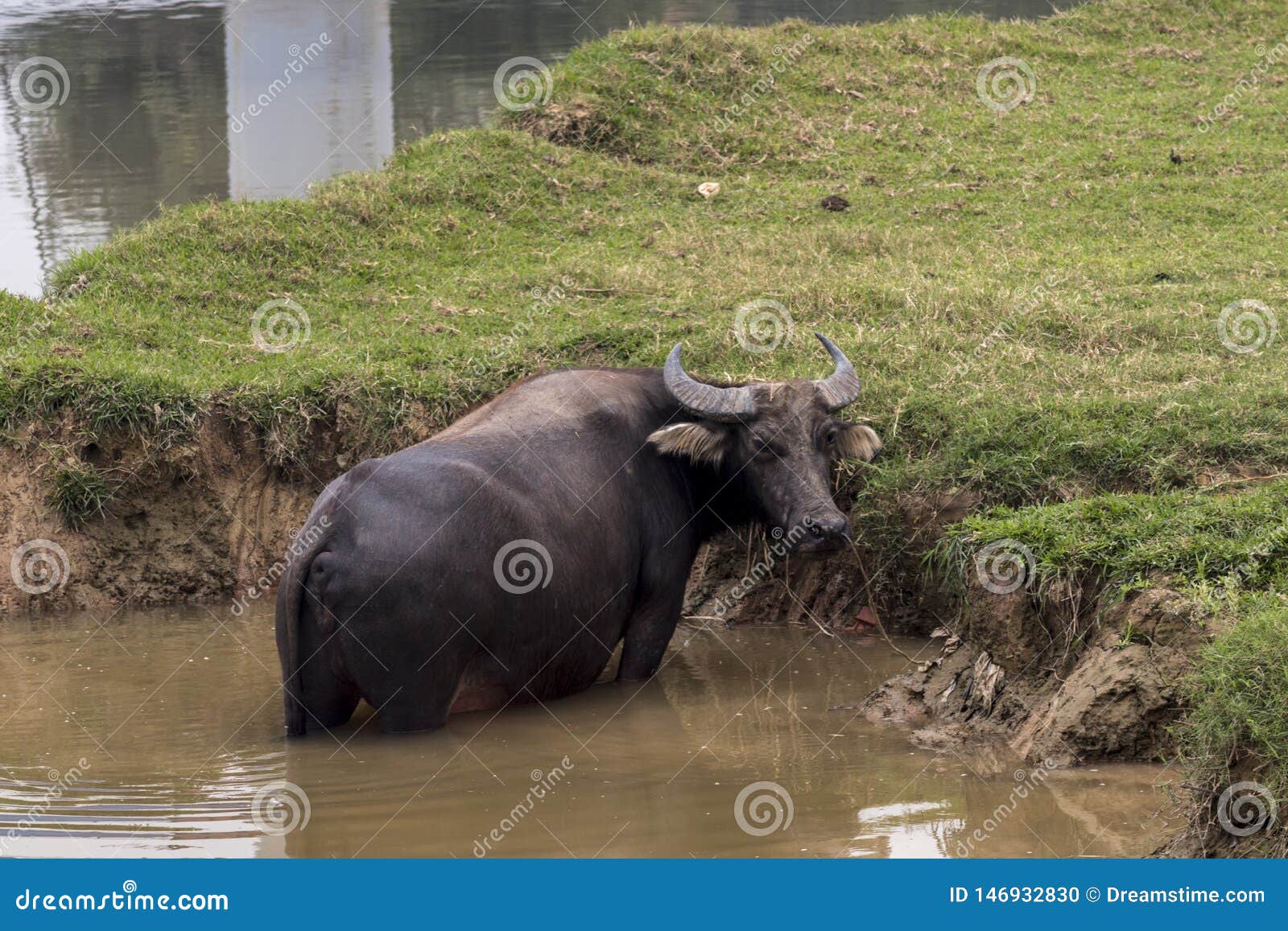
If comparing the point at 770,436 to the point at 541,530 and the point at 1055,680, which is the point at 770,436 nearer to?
the point at 541,530

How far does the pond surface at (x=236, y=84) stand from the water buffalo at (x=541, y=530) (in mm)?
5010

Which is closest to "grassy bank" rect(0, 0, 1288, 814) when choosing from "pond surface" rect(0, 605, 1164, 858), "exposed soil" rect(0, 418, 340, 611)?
"exposed soil" rect(0, 418, 340, 611)

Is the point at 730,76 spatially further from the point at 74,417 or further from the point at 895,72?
the point at 74,417

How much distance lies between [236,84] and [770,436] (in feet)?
35.8

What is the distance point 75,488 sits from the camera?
7.53 meters

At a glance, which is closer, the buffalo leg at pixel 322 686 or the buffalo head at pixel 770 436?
the buffalo leg at pixel 322 686

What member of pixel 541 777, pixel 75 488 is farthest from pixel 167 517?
pixel 541 777

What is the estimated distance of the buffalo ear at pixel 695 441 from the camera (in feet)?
21.7

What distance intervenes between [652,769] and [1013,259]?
5067mm

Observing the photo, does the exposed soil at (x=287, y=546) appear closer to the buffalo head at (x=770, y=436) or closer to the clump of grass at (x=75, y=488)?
the clump of grass at (x=75, y=488)

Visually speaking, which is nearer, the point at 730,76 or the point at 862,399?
the point at 862,399

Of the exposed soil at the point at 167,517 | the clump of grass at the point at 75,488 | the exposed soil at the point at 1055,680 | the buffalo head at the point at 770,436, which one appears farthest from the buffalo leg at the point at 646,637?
the clump of grass at the point at 75,488

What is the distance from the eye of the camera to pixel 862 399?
7.48 m

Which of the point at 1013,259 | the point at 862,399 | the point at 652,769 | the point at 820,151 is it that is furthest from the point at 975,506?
the point at 820,151
